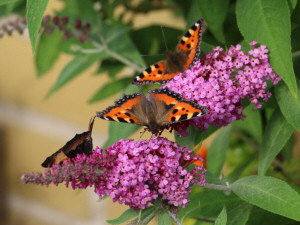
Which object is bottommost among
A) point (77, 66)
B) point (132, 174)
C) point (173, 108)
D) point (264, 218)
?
point (264, 218)

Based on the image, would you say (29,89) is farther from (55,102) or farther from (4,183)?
(4,183)

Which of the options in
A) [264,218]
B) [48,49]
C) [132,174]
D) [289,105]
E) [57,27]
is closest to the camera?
[132,174]

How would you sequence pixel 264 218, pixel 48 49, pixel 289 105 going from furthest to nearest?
pixel 48 49 → pixel 264 218 → pixel 289 105

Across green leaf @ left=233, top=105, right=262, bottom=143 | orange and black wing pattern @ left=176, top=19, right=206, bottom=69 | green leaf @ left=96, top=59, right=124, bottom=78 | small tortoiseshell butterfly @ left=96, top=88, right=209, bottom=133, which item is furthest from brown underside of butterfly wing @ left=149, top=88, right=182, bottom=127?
green leaf @ left=96, top=59, right=124, bottom=78

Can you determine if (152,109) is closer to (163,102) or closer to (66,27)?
(163,102)

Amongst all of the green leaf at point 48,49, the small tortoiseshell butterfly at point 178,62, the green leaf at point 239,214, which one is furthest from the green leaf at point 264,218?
the green leaf at point 48,49

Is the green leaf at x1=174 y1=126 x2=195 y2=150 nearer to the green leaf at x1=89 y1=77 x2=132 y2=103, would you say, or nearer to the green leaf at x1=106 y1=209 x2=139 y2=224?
the green leaf at x1=106 y1=209 x2=139 y2=224

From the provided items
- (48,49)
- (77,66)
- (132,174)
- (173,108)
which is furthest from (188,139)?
(48,49)
